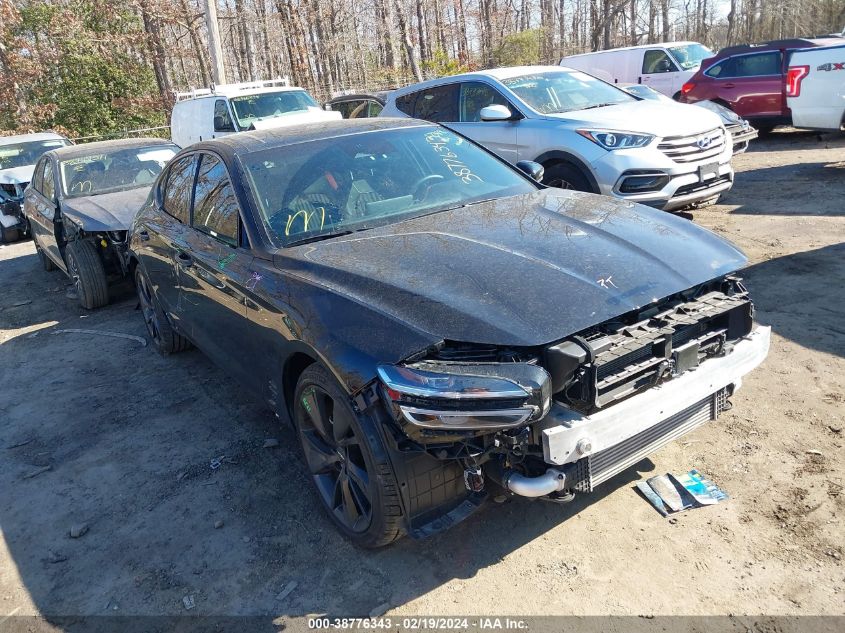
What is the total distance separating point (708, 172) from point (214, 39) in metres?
15.0

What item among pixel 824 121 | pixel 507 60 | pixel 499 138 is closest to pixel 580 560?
pixel 499 138

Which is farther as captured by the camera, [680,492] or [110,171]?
[110,171]

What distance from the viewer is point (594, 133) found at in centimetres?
702

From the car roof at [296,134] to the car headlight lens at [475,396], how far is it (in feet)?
7.03

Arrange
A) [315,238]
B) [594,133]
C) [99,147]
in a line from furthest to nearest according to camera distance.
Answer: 1. [99,147]
2. [594,133]
3. [315,238]

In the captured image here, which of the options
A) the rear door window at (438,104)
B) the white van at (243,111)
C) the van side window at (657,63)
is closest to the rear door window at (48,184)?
the white van at (243,111)

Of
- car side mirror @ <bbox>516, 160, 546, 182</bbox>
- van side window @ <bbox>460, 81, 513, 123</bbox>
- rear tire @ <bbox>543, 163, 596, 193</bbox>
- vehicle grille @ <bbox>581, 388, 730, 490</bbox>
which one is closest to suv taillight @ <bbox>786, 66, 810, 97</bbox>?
van side window @ <bbox>460, 81, 513, 123</bbox>

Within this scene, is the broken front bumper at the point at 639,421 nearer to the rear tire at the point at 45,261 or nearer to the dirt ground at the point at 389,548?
the dirt ground at the point at 389,548

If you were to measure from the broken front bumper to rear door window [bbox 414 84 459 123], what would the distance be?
6360mm

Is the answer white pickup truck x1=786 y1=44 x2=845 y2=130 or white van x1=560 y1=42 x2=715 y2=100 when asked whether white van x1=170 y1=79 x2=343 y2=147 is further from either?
white pickup truck x1=786 y1=44 x2=845 y2=130

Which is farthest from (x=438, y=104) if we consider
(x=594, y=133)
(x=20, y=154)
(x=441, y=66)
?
(x=441, y=66)

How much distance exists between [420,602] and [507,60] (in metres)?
29.7

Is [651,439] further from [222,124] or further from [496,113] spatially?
[222,124]

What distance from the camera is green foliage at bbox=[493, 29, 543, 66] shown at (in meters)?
29.2
